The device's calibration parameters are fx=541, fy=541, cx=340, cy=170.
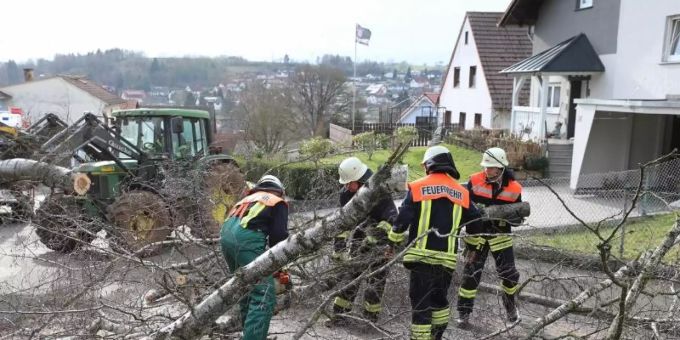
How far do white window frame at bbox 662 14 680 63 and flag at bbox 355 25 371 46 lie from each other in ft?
63.2

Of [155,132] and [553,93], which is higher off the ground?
[553,93]

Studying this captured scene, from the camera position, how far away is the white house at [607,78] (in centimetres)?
1122

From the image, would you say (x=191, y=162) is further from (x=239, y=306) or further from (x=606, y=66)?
(x=606, y=66)

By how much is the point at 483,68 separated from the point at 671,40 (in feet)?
33.2

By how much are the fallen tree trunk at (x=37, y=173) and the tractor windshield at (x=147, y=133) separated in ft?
6.00

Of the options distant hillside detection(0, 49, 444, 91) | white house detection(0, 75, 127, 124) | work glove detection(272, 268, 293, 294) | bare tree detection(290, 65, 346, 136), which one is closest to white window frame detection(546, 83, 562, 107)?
work glove detection(272, 268, 293, 294)

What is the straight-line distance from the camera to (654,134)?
481 inches

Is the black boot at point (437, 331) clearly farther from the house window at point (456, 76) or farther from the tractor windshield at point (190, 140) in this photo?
the house window at point (456, 76)

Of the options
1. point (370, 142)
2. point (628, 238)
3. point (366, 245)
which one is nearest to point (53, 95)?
point (370, 142)

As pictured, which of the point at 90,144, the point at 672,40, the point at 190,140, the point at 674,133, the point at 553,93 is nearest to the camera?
the point at 90,144

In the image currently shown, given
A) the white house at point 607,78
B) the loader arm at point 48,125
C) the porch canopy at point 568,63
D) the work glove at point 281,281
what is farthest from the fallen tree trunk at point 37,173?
the porch canopy at point 568,63

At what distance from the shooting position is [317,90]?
3734 cm

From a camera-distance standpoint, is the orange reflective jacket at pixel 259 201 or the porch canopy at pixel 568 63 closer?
the orange reflective jacket at pixel 259 201

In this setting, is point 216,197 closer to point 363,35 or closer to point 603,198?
point 603,198
